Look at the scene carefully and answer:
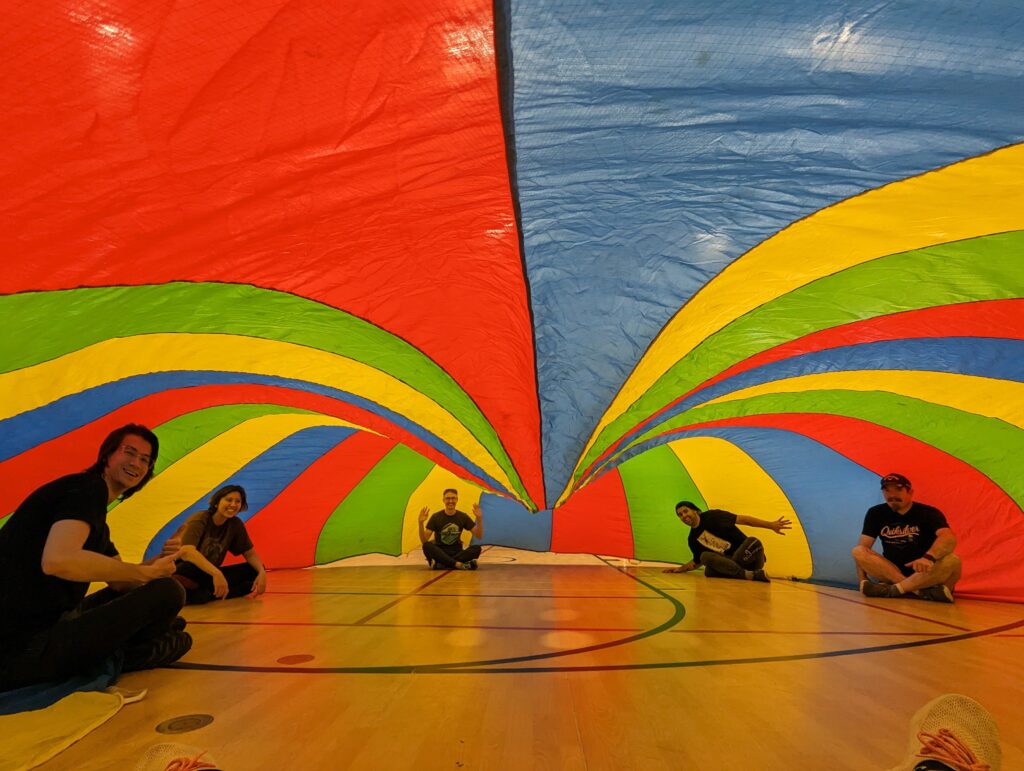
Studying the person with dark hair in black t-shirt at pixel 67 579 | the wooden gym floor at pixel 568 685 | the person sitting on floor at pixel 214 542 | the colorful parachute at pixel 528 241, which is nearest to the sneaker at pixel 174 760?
the wooden gym floor at pixel 568 685

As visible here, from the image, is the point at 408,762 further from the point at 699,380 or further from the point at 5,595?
the point at 699,380

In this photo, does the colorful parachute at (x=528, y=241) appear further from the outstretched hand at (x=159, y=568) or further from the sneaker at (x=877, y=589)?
the outstretched hand at (x=159, y=568)

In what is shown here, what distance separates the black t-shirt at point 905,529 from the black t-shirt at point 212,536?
13.2 ft

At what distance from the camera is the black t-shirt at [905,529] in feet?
14.2

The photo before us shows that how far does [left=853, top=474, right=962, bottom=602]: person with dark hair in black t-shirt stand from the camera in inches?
166

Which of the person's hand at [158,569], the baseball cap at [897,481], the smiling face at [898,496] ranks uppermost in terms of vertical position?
the baseball cap at [897,481]

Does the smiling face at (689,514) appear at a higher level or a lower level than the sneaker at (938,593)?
higher

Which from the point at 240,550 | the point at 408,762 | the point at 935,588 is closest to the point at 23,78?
the point at 408,762

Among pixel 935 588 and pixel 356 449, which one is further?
pixel 356 449

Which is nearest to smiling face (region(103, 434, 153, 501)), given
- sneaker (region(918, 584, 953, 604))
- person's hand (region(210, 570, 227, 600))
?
person's hand (region(210, 570, 227, 600))

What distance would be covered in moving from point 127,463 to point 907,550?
4.31 m

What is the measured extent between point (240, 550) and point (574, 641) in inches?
106

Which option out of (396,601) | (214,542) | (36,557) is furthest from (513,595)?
(36,557)

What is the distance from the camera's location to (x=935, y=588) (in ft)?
14.1
